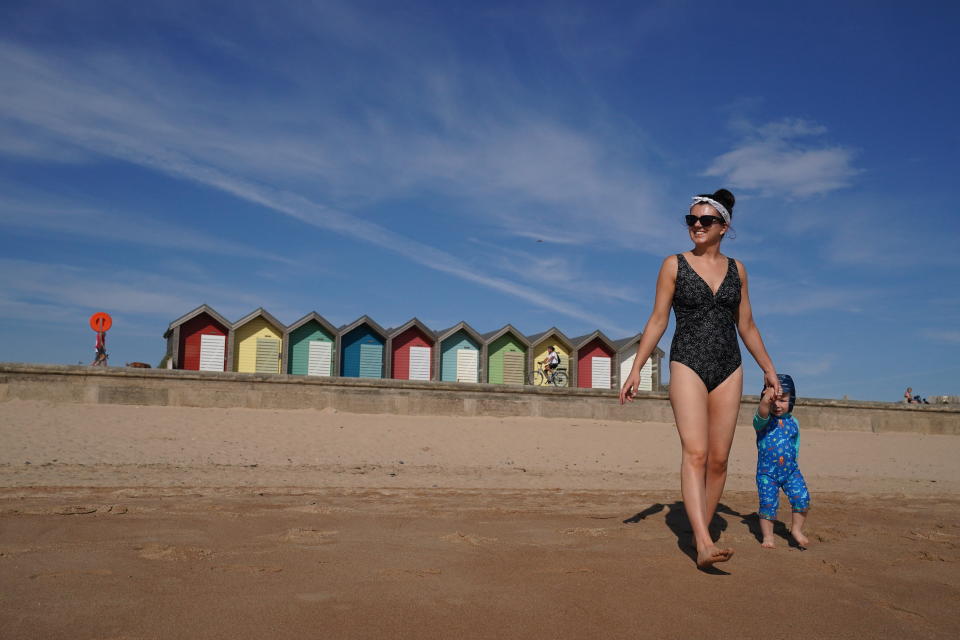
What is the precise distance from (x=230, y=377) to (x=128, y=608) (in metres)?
11.8

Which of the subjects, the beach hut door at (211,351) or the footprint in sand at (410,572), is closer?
the footprint in sand at (410,572)

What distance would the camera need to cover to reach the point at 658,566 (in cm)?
369

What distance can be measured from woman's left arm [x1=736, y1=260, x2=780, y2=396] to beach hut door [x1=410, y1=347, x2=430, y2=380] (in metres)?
24.3

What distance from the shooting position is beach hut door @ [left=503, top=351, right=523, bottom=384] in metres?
29.8

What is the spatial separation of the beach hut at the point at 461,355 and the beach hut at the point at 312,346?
4.39 meters

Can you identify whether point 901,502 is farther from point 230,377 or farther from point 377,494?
point 230,377

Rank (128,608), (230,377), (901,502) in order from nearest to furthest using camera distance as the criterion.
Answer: (128,608) < (901,502) < (230,377)

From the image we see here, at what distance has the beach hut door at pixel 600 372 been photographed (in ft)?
104

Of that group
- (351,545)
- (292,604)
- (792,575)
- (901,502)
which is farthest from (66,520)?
(901,502)

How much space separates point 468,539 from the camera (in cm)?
432

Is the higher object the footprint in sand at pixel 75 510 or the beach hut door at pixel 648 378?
the beach hut door at pixel 648 378

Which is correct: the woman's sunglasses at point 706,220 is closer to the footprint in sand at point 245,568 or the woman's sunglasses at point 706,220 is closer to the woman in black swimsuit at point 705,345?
the woman in black swimsuit at point 705,345

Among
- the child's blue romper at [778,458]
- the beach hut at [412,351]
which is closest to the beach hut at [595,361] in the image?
the beach hut at [412,351]

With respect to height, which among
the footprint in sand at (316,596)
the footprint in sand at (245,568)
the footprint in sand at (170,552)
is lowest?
the footprint in sand at (316,596)
